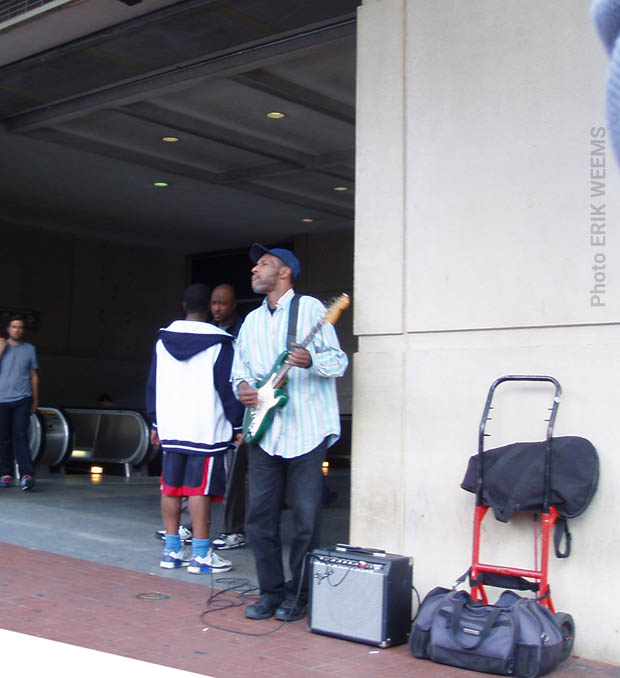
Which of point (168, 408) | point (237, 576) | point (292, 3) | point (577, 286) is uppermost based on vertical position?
point (292, 3)

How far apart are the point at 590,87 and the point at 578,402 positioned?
5.14ft

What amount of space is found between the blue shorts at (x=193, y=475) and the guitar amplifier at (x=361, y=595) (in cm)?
126

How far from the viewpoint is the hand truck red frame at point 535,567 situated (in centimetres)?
418

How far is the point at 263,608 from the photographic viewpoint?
4910mm

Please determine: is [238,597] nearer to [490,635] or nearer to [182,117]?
[490,635]

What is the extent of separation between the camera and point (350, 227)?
742 inches

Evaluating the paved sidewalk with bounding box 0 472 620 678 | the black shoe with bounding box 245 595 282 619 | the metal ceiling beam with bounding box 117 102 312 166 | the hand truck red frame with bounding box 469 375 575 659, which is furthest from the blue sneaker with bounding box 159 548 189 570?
the metal ceiling beam with bounding box 117 102 312 166

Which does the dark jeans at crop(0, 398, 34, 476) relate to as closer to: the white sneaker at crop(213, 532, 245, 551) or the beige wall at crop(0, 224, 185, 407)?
the white sneaker at crop(213, 532, 245, 551)

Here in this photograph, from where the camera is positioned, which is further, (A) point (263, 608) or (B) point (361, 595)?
→ (A) point (263, 608)

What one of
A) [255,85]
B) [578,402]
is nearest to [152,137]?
[255,85]

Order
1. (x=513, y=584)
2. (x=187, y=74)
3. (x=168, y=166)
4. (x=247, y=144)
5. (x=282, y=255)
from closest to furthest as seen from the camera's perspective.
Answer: (x=513, y=584), (x=282, y=255), (x=187, y=74), (x=247, y=144), (x=168, y=166)

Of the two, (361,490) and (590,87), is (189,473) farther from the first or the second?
(590,87)

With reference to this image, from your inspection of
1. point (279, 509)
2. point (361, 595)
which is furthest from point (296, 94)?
point (361, 595)

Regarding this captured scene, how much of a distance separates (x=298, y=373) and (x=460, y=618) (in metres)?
1.55
